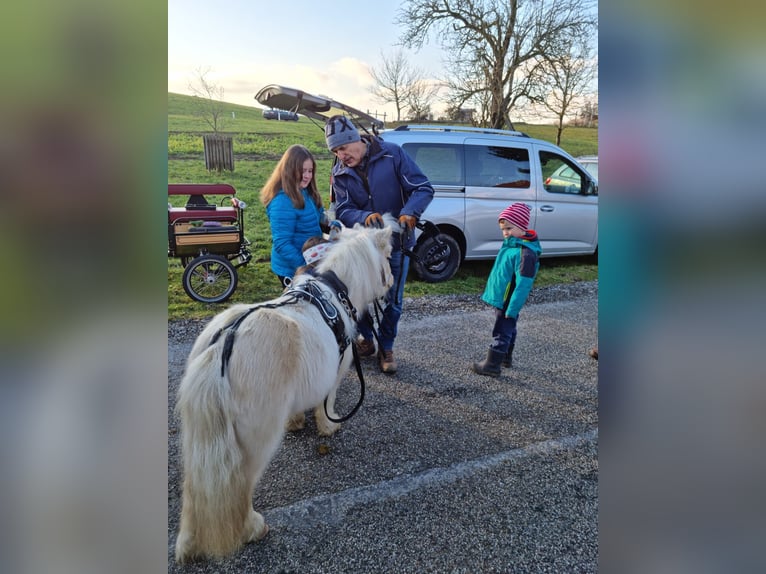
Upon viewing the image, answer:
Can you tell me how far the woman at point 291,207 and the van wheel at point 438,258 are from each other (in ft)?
10.7

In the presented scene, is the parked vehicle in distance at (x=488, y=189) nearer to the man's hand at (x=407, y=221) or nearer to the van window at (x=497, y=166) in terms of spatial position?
the van window at (x=497, y=166)

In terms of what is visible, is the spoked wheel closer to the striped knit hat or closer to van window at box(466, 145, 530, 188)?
the striped knit hat

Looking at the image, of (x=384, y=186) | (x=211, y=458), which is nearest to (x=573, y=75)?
(x=384, y=186)

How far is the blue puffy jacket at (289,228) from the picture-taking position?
3.32 m

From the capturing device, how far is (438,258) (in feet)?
21.8

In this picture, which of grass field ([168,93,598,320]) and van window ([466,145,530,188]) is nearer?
grass field ([168,93,598,320])

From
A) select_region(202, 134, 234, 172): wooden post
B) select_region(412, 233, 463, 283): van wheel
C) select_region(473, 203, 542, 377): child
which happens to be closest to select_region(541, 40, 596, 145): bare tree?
select_region(473, 203, 542, 377): child

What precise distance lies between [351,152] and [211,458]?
2.56 metres

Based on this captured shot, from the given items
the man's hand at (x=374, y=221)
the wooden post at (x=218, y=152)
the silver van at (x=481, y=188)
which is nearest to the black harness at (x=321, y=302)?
the man's hand at (x=374, y=221)

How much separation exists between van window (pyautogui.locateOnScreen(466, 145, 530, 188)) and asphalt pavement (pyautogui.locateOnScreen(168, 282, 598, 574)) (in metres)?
3.61

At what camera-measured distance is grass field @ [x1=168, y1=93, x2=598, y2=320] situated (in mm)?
5391

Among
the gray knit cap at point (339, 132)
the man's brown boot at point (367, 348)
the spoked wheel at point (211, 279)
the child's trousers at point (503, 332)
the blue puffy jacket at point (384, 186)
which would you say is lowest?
the man's brown boot at point (367, 348)
